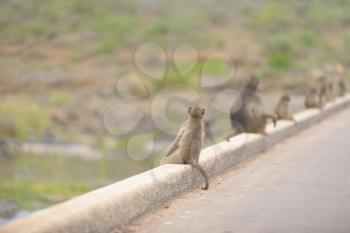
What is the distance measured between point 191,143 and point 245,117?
448 centimetres

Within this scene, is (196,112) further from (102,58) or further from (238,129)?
(102,58)

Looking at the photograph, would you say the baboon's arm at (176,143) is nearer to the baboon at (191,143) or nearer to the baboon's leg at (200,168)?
the baboon at (191,143)

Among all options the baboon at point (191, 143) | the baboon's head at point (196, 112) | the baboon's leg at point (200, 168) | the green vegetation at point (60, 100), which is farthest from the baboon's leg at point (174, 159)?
the green vegetation at point (60, 100)

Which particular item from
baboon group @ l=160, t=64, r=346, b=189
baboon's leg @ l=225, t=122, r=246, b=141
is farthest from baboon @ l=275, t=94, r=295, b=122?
baboon's leg @ l=225, t=122, r=246, b=141

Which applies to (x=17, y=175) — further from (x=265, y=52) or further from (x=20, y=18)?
(x=20, y=18)

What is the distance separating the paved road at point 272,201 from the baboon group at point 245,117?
0.53 metres

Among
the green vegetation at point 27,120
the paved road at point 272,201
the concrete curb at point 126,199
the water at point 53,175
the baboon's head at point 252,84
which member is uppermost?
the baboon's head at point 252,84

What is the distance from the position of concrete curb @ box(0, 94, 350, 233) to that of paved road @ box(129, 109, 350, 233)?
0.16 meters

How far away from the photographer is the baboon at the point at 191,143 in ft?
30.7

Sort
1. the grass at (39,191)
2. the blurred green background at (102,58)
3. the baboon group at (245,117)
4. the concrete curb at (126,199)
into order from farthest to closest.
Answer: the blurred green background at (102,58)
the grass at (39,191)
the baboon group at (245,117)
the concrete curb at (126,199)

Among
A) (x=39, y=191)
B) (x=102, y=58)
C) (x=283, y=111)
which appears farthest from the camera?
(x=102, y=58)

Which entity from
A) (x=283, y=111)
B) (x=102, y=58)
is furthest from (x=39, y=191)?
(x=102, y=58)

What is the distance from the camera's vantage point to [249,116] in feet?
44.6

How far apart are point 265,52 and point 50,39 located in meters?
23.6
